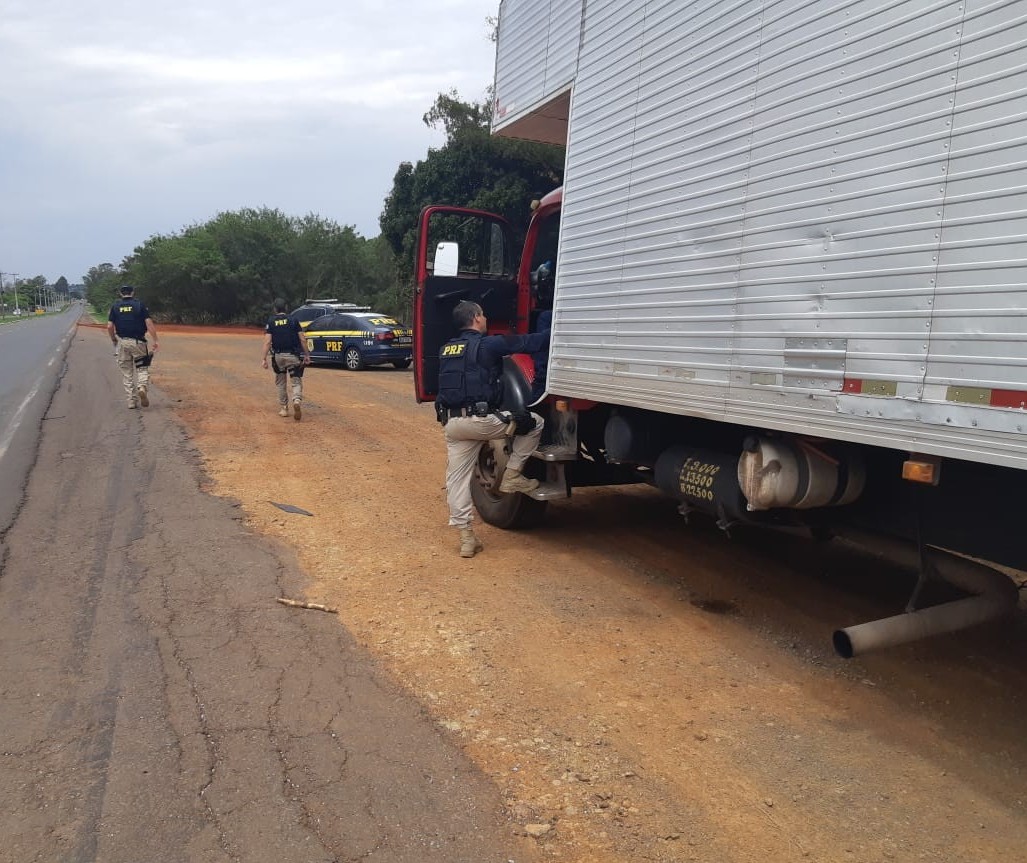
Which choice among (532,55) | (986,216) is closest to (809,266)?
(986,216)

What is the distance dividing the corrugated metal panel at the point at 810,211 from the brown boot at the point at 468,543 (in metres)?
1.48

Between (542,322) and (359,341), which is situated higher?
(542,322)

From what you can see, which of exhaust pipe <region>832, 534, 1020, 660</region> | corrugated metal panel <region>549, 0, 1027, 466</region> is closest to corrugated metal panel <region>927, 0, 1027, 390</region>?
corrugated metal panel <region>549, 0, 1027, 466</region>

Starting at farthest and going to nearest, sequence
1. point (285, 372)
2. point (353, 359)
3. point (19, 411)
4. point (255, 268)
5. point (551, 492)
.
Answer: point (255, 268), point (353, 359), point (19, 411), point (285, 372), point (551, 492)

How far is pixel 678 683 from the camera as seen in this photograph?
3660mm

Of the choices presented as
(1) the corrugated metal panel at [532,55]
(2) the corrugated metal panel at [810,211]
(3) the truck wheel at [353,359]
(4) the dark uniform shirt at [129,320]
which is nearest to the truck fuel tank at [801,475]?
(2) the corrugated metal panel at [810,211]

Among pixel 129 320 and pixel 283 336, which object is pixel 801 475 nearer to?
pixel 283 336

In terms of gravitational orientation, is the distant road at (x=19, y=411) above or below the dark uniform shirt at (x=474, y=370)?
below

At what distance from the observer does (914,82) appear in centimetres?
A: 279

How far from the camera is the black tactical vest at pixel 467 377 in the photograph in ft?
17.6

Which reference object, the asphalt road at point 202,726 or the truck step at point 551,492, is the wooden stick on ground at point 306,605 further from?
the truck step at point 551,492

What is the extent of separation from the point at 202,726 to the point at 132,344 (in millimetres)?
9732

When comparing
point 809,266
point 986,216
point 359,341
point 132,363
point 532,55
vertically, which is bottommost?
point 132,363

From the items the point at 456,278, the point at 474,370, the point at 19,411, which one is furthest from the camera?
the point at 19,411
